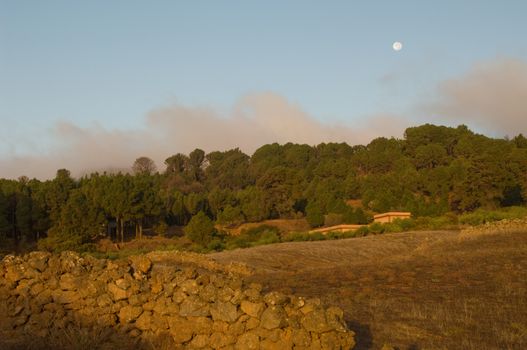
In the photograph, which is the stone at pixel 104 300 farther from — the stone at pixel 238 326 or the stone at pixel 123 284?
the stone at pixel 238 326

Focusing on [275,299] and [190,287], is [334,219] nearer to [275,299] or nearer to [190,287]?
[190,287]

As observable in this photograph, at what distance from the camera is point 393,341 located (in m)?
9.38

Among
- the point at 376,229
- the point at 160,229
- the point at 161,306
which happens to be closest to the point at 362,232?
the point at 376,229

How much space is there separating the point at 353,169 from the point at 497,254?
220 feet

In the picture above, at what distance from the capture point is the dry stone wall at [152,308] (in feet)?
26.8

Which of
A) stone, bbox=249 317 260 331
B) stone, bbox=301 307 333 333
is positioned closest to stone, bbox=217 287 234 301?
stone, bbox=249 317 260 331

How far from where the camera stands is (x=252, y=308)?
27.6ft

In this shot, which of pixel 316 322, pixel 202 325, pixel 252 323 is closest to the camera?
pixel 316 322

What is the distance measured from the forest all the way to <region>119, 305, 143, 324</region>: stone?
37.4 meters

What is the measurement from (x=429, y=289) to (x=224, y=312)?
23.6 ft

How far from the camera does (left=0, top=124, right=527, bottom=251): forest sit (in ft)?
169

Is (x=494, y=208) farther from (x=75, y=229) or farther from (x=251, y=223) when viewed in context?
(x=75, y=229)

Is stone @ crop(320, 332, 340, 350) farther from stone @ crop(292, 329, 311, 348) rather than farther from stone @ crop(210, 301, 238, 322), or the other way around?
stone @ crop(210, 301, 238, 322)

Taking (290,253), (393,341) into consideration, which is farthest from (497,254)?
(393,341)
